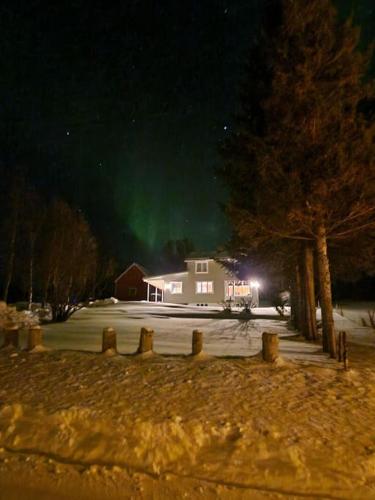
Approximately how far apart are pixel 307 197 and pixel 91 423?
22.7 feet

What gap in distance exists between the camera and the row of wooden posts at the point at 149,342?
795 cm

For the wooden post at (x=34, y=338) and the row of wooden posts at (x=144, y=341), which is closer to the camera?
the row of wooden posts at (x=144, y=341)

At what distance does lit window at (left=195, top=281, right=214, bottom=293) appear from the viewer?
3759 cm

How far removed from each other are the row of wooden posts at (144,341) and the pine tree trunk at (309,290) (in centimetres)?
448

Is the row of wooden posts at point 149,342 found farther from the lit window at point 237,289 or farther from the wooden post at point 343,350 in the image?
the lit window at point 237,289

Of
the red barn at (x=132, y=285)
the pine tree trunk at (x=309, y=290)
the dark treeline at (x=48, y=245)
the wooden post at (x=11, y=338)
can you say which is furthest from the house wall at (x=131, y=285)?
the wooden post at (x=11, y=338)

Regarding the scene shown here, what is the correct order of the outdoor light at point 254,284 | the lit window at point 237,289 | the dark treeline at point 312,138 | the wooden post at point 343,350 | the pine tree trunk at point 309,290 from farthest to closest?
1. the lit window at point 237,289
2. the outdoor light at point 254,284
3. the pine tree trunk at point 309,290
4. the dark treeline at point 312,138
5. the wooden post at point 343,350

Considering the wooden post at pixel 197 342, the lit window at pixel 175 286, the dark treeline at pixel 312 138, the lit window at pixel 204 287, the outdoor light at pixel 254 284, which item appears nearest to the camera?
the wooden post at pixel 197 342

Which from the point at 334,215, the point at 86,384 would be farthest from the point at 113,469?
the point at 334,215

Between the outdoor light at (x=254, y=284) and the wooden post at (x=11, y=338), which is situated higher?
the outdoor light at (x=254, y=284)

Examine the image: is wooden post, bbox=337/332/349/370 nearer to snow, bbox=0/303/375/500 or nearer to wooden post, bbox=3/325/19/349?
snow, bbox=0/303/375/500

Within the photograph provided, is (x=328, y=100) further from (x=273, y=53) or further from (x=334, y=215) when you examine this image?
(x=334, y=215)

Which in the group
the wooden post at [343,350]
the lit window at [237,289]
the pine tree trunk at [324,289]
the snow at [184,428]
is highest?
the lit window at [237,289]

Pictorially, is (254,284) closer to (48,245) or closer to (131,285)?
(131,285)
